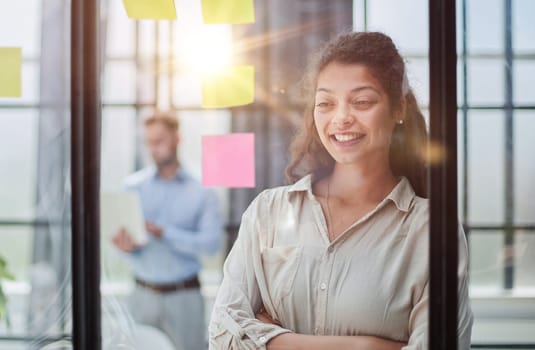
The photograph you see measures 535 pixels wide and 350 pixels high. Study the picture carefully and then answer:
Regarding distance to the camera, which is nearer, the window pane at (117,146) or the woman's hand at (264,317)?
the woman's hand at (264,317)

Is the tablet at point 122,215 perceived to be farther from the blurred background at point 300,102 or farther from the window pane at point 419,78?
the window pane at point 419,78

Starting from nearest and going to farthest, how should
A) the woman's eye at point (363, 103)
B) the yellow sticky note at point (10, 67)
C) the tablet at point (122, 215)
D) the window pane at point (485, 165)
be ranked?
the woman's eye at point (363, 103), the window pane at point (485, 165), the tablet at point (122, 215), the yellow sticky note at point (10, 67)

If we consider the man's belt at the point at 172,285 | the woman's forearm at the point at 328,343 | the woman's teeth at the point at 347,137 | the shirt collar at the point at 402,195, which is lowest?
the woman's forearm at the point at 328,343

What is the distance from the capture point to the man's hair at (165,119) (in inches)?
82.3

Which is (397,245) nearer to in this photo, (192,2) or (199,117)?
(199,117)

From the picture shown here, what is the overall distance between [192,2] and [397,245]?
98cm

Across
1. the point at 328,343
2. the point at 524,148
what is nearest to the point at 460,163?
the point at 524,148

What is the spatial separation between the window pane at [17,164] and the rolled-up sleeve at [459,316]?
1.39 m

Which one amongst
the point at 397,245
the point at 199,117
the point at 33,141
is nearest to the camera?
the point at 397,245

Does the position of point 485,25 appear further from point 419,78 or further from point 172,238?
point 172,238

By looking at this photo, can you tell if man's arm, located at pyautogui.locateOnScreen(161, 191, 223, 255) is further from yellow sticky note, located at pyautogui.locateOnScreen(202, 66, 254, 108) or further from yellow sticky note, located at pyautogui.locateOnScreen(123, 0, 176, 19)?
yellow sticky note, located at pyautogui.locateOnScreen(123, 0, 176, 19)

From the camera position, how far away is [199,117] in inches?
81.5

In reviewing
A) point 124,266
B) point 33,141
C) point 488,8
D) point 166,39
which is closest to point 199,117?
point 166,39

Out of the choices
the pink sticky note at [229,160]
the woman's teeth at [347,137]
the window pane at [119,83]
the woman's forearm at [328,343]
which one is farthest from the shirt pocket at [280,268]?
the window pane at [119,83]
